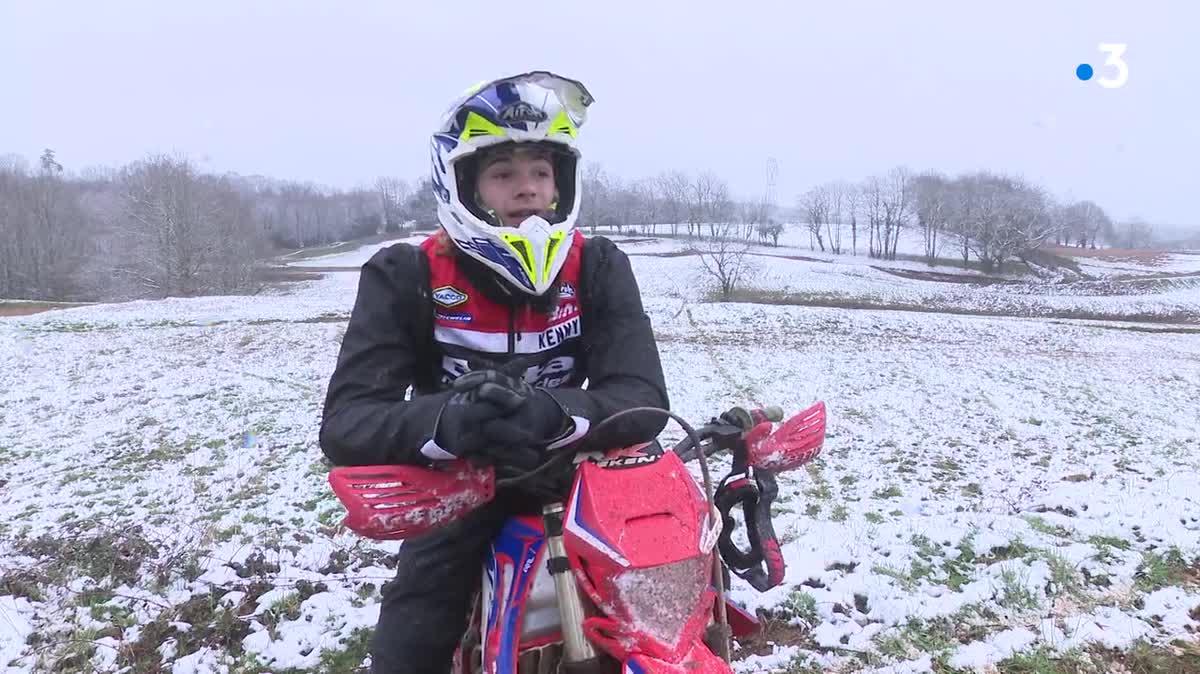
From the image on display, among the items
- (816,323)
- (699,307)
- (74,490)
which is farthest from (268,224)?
(74,490)

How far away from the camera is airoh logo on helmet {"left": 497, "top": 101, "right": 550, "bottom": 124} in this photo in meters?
2.27

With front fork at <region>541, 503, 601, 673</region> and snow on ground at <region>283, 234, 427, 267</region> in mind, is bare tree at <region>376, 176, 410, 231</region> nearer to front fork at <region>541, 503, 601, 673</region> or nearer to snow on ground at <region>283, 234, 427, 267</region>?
snow on ground at <region>283, 234, 427, 267</region>

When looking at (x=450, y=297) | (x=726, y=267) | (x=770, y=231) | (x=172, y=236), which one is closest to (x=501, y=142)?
(x=450, y=297)

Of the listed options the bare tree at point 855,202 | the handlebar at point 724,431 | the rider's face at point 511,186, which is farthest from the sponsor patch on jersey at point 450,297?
the bare tree at point 855,202

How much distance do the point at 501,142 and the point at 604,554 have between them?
4.74 ft

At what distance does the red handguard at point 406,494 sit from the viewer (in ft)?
5.65

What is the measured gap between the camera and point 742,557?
2.16 metres

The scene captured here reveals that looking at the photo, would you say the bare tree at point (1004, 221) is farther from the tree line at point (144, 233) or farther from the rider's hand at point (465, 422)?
the rider's hand at point (465, 422)

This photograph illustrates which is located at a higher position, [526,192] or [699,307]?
[526,192]

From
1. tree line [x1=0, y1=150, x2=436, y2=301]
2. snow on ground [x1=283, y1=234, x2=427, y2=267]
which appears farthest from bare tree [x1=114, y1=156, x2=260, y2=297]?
snow on ground [x1=283, y1=234, x2=427, y2=267]

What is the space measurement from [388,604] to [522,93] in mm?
1902

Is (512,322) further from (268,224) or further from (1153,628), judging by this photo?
(268,224)

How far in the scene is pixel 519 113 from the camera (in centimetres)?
228

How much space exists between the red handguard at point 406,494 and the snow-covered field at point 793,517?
10.3ft
